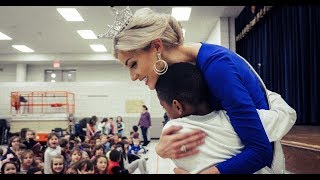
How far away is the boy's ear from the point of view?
0.75 m

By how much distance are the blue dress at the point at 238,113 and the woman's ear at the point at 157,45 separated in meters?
0.12

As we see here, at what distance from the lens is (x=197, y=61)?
0.78m

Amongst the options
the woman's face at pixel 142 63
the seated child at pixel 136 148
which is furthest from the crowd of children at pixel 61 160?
the woman's face at pixel 142 63

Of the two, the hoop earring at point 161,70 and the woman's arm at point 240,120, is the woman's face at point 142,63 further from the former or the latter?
the woman's arm at point 240,120

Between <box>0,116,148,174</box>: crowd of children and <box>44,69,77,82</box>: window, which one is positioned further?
<box>44,69,77,82</box>: window

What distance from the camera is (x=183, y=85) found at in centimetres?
72

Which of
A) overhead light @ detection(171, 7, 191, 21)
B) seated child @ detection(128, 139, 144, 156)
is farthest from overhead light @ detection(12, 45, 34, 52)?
seated child @ detection(128, 139, 144, 156)

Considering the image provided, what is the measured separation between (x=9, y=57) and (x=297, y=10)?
9652 mm

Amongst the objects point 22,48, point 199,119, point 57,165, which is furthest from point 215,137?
point 22,48

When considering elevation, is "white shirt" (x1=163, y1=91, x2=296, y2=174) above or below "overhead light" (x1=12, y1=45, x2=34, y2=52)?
below

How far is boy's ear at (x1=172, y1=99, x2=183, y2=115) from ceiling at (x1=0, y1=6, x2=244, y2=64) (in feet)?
20.6

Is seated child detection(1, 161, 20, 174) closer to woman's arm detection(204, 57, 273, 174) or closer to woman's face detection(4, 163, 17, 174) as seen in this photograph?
woman's face detection(4, 163, 17, 174)
